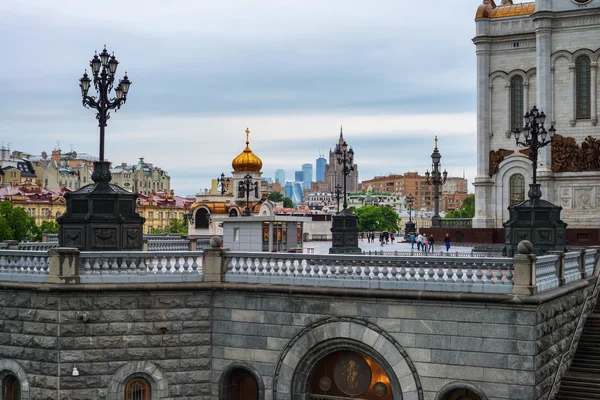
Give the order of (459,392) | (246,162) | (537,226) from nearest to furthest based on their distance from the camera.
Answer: (459,392) → (537,226) → (246,162)

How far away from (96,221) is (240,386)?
4902 millimetres

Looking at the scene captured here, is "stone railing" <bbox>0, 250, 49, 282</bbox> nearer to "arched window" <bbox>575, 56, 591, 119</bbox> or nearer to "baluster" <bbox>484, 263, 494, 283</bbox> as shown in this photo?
"baluster" <bbox>484, 263, 494, 283</bbox>

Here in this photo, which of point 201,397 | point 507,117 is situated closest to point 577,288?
point 201,397

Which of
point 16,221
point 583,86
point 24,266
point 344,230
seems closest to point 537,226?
point 344,230

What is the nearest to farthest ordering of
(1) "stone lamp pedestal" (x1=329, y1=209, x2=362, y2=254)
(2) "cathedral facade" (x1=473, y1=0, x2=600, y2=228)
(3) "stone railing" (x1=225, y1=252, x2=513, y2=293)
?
(3) "stone railing" (x1=225, y1=252, x2=513, y2=293)
(1) "stone lamp pedestal" (x1=329, y1=209, x2=362, y2=254)
(2) "cathedral facade" (x1=473, y1=0, x2=600, y2=228)

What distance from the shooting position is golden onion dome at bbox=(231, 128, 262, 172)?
78.2 meters

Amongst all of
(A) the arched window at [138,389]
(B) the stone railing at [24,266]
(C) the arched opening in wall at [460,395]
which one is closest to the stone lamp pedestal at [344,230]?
(A) the arched window at [138,389]

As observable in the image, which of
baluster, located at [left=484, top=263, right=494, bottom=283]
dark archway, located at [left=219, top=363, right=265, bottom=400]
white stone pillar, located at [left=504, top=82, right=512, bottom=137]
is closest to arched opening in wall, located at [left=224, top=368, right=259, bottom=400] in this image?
dark archway, located at [left=219, top=363, right=265, bottom=400]

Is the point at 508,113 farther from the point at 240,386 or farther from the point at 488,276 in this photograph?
the point at 240,386

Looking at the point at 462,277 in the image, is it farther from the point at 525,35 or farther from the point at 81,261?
the point at 525,35

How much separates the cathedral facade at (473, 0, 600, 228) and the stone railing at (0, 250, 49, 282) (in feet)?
95.4

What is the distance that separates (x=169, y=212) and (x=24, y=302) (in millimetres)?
119212

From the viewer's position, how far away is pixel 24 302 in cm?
1644

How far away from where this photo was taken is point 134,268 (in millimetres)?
16594
